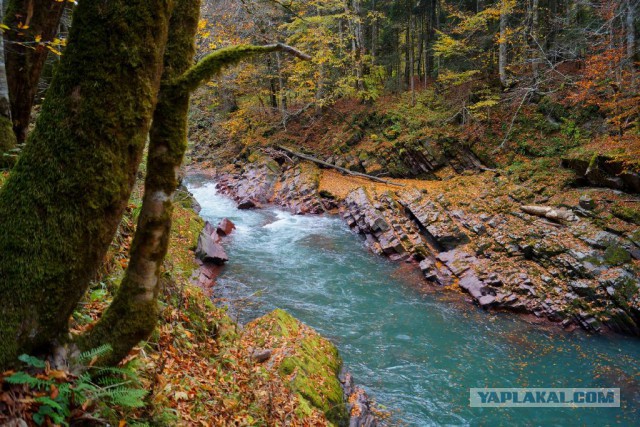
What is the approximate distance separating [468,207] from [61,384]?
46.3ft

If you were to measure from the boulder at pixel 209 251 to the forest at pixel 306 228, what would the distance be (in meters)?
0.13

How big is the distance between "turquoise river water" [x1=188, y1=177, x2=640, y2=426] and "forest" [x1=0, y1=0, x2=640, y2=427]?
64 mm

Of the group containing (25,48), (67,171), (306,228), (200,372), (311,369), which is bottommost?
(311,369)

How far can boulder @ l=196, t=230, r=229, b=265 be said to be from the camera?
36.0 ft

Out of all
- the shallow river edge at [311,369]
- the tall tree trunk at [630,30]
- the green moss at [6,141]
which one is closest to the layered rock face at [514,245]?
the tall tree trunk at [630,30]

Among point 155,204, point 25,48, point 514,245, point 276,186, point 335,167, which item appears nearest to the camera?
point 155,204

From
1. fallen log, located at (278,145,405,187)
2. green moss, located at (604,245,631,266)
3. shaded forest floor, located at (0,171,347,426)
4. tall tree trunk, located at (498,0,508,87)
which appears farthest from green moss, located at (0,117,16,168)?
tall tree trunk, located at (498,0,508,87)

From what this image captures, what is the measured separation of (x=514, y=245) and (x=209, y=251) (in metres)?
9.86

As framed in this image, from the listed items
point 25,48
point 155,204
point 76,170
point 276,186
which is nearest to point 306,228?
point 276,186

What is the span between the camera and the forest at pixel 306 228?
2082 millimetres

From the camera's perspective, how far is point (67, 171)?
205cm

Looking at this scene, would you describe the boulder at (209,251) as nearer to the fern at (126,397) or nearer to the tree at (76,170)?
the fern at (126,397)

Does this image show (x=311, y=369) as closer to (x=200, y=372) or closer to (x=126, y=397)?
(x=200, y=372)

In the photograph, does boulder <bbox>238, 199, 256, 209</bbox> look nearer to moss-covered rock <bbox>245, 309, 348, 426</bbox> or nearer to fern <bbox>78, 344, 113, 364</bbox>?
moss-covered rock <bbox>245, 309, 348, 426</bbox>
